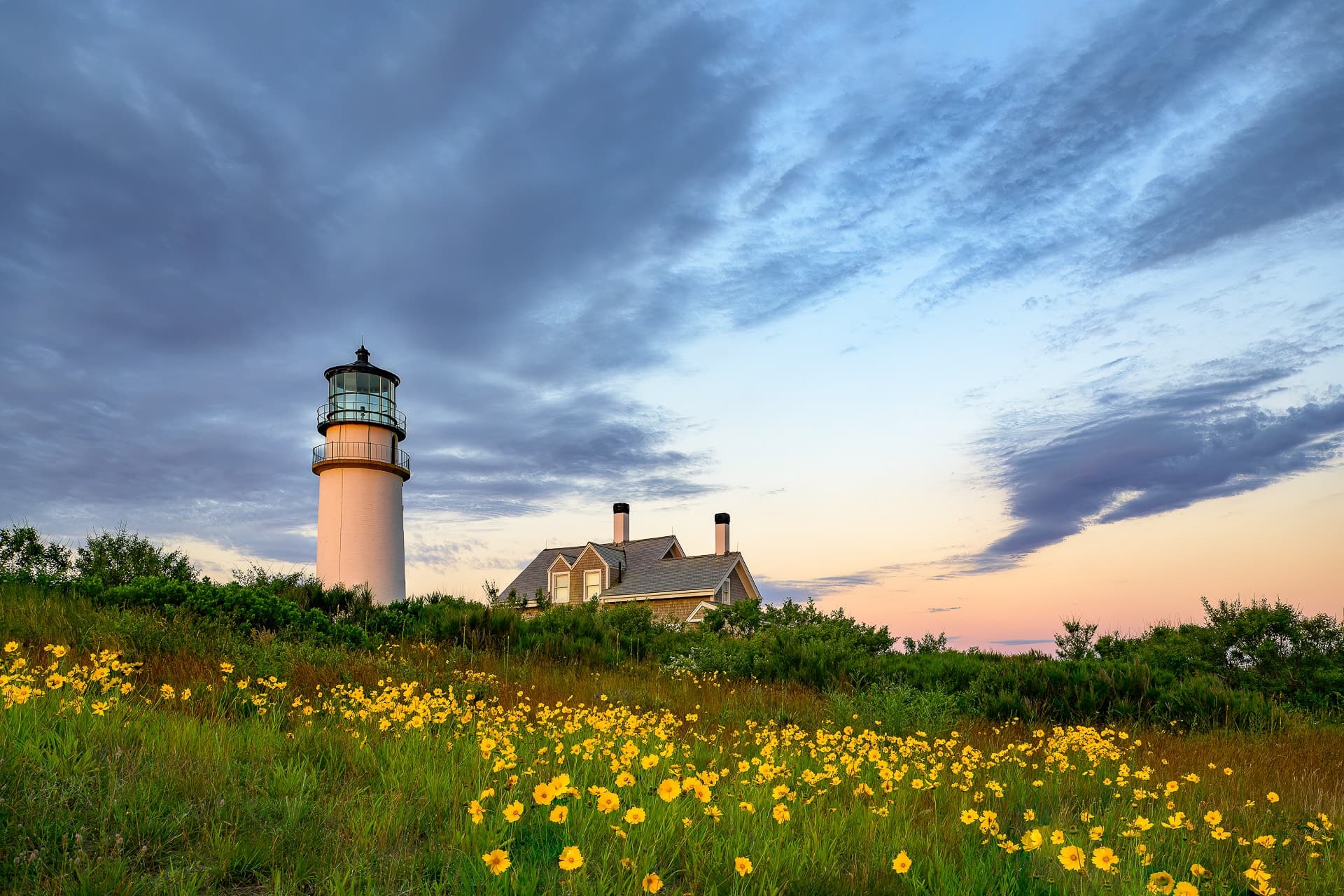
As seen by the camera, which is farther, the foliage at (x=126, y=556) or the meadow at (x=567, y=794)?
the foliage at (x=126, y=556)

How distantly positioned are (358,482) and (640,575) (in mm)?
14937

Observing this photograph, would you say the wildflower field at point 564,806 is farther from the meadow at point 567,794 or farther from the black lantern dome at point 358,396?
the black lantern dome at point 358,396

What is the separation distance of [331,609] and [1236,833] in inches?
617

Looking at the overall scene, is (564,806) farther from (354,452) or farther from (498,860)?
(354,452)

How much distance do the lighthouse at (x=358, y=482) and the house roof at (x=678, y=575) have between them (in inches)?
478

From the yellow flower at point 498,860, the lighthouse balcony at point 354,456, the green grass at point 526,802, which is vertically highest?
the lighthouse balcony at point 354,456

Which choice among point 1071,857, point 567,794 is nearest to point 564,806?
point 567,794

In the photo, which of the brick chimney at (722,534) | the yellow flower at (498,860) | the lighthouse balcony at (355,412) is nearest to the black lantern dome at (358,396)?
the lighthouse balcony at (355,412)

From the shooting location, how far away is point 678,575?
117 feet

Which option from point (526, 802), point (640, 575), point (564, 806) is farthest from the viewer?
point (640, 575)

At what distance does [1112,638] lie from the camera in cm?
1733

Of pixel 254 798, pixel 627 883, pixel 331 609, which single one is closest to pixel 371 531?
pixel 331 609

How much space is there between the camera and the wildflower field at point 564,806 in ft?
11.4

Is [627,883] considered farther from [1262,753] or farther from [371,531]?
[371,531]
